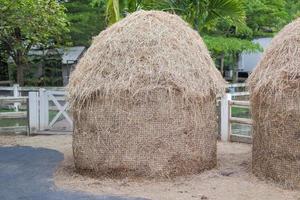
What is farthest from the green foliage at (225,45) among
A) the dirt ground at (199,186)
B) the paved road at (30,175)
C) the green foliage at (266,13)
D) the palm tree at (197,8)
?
the dirt ground at (199,186)

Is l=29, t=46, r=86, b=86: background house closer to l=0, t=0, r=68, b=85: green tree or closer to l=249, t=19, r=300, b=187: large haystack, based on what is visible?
l=0, t=0, r=68, b=85: green tree

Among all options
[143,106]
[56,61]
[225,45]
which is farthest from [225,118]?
[56,61]

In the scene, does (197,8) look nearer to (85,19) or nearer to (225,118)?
(225,118)

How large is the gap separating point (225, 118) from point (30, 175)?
4958mm

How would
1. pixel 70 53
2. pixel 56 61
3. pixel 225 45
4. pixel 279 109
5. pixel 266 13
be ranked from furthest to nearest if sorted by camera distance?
pixel 56 61 → pixel 70 53 → pixel 266 13 → pixel 225 45 → pixel 279 109

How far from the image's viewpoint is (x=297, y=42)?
7637 mm

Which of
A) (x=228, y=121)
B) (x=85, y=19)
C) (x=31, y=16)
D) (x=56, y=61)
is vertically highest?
(x=85, y=19)

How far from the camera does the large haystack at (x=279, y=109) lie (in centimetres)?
727

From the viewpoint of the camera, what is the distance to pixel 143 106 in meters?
7.91

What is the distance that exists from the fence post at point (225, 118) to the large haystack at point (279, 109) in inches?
144

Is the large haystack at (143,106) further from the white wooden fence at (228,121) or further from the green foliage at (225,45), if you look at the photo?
the green foliage at (225,45)

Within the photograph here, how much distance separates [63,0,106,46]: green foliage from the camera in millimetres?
23500

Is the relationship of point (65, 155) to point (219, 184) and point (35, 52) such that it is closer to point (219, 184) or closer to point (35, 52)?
point (219, 184)

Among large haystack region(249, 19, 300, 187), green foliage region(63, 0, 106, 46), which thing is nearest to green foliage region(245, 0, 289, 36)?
green foliage region(63, 0, 106, 46)
